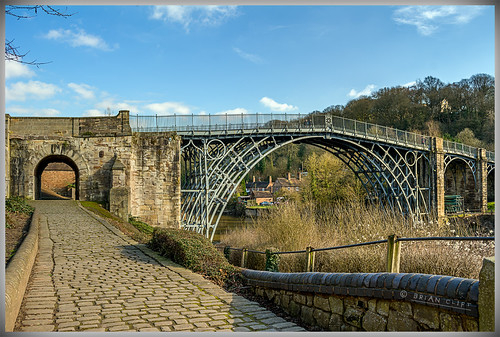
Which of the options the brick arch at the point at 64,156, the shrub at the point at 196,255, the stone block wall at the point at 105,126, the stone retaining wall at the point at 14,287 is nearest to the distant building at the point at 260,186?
the stone block wall at the point at 105,126

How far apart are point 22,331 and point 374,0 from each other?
4309 mm

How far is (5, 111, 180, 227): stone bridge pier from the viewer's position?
1598 centimetres

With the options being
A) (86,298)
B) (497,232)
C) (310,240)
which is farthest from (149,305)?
(310,240)

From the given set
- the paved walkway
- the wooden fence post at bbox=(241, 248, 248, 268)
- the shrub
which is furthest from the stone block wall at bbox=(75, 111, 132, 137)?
the shrub

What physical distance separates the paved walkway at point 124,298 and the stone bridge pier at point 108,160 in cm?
840

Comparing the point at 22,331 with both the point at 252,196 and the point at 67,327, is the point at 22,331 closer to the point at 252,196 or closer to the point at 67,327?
the point at 67,327

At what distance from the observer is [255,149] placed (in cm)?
2214

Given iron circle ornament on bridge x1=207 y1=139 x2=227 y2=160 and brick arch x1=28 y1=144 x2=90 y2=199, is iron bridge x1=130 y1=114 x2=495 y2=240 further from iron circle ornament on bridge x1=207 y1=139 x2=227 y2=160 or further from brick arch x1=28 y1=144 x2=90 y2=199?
brick arch x1=28 y1=144 x2=90 y2=199

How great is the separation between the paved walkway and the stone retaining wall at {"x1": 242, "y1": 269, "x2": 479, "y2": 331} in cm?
40

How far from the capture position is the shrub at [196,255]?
21.8 feet

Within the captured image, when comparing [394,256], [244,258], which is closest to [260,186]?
[244,258]

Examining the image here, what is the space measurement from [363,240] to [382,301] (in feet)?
17.9

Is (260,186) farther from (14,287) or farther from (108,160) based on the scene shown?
(14,287)

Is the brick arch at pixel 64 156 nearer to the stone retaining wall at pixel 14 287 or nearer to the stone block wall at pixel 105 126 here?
the stone block wall at pixel 105 126
